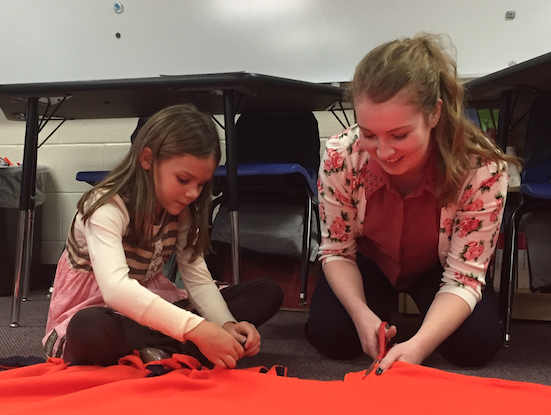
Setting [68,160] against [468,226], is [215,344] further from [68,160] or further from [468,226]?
[68,160]

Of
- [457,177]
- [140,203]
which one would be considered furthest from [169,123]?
[457,177]

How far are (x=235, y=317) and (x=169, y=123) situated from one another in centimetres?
45

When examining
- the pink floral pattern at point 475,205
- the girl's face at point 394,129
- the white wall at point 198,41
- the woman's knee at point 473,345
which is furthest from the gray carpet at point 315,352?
the white wall at point 198,41

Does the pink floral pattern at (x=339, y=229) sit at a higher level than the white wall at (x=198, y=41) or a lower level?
lower

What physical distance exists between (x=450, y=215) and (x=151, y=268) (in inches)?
25.9

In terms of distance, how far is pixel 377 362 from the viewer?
0.84 metres

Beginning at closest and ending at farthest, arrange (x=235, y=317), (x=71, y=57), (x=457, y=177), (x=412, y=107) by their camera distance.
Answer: (x=412, y=107) → (x=457, y=177) → (x=235, y=317) → (x=71, y=57)

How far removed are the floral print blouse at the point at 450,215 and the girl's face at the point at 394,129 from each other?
176mm

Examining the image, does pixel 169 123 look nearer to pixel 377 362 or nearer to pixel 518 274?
pixel 377 362

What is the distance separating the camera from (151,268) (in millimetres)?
1100

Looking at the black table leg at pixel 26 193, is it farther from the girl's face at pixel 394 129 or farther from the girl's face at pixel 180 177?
the girl's face at pixel 394 129

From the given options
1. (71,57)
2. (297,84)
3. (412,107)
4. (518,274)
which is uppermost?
(71,57)

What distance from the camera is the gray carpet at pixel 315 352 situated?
3.54 feet

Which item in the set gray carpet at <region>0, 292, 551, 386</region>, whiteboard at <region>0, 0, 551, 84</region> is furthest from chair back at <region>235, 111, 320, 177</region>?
gray carpet at <region>0, 292, 551, 386</region>
